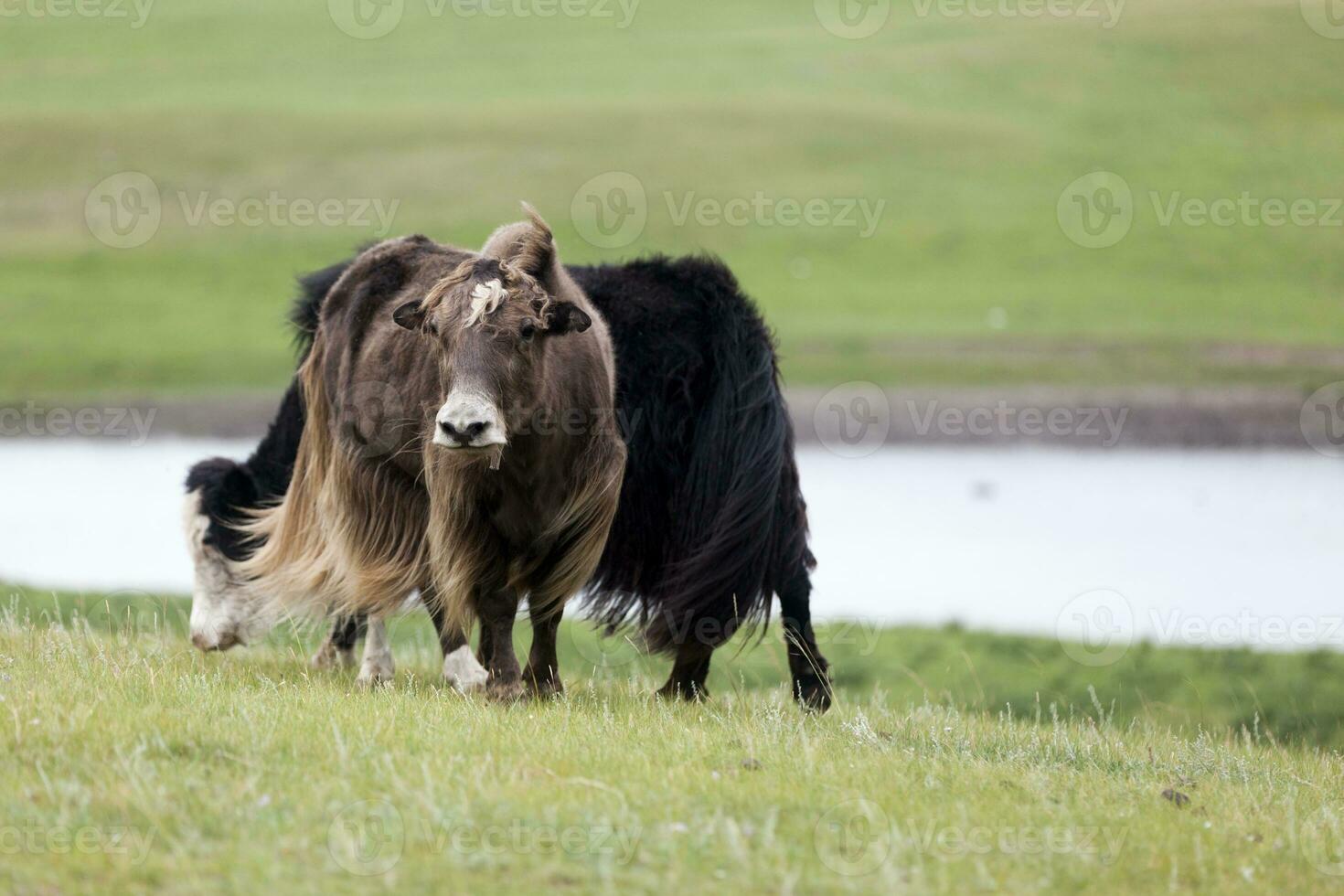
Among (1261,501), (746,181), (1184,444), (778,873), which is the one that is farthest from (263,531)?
(746,181)

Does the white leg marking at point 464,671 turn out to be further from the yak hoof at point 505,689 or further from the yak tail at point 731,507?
the yak tail at point 731,507

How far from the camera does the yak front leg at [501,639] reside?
726 centimetres

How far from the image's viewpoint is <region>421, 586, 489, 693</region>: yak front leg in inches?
298

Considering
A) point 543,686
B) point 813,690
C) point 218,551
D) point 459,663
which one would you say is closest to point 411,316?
point 459,663

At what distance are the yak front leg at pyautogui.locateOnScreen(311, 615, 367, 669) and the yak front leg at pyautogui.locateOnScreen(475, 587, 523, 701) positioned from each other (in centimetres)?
206

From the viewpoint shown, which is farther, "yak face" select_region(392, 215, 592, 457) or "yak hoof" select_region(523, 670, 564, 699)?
"yak hoof" select_region(523, 670, 564, 699)

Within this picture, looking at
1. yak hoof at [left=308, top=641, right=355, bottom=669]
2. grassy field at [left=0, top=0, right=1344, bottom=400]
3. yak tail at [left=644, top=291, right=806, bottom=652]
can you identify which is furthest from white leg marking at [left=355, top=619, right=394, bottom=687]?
grassy field at [left=0, top=0, right=1344, bottom=400]

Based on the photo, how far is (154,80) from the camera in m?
56.8

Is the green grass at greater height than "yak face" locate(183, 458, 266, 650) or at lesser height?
lesser

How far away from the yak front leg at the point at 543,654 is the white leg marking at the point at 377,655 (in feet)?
3.49

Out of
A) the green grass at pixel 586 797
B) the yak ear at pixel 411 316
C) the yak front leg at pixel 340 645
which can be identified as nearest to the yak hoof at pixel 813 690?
the green grass at pixel 586 797

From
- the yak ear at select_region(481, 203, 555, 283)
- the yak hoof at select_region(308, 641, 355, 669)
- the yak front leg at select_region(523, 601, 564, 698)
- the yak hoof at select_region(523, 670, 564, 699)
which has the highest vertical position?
the yak ear at select_region(481, 203, 555, 283)

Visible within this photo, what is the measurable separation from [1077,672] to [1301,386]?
21308mm

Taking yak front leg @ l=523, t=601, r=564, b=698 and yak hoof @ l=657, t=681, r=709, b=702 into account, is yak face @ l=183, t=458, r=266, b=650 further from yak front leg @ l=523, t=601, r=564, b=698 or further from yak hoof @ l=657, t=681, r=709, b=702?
yak hoof @ l=657, t=681, r=709, b=702
